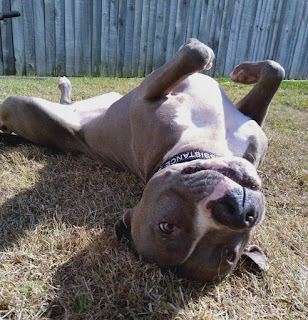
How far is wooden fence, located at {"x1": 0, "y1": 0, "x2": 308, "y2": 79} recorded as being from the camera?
749 cm

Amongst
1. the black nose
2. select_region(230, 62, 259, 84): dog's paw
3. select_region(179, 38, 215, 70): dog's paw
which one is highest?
select_region(179, 38, 215, 70): dog's paw

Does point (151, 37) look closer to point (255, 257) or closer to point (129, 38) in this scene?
point (129, 38)

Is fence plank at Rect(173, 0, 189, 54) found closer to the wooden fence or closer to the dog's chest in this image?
the wooden fence

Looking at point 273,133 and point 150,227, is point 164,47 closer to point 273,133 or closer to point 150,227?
point 273,133

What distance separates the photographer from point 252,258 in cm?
243

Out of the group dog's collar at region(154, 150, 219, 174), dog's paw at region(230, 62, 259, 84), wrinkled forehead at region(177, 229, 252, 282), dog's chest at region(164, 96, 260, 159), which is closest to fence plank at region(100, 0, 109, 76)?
dog's paw at region(230, 62, 259, 84)

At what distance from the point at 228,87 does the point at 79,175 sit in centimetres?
488

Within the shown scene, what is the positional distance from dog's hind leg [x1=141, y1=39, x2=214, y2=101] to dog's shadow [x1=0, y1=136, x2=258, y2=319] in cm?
94

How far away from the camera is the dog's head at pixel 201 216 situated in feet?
6.31

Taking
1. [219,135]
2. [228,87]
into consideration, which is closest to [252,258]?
[219,135]

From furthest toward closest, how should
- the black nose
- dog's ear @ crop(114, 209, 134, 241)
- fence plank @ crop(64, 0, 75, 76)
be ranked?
fence plank @ crop(64, 0, 75, 76) < dog's ear @ crop(114, 209, 134, 241) < the black nose

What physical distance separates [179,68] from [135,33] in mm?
5898

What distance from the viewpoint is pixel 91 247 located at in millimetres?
2525

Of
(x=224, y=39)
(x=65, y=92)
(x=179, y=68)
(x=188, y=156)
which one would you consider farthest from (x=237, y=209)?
(x=224, y=39)
